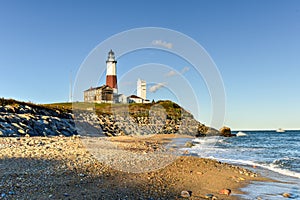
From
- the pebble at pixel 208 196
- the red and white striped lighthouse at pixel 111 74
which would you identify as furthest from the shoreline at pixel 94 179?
the red and white striped lighthouse at pixel 111 74

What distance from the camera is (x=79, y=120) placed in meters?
35.6

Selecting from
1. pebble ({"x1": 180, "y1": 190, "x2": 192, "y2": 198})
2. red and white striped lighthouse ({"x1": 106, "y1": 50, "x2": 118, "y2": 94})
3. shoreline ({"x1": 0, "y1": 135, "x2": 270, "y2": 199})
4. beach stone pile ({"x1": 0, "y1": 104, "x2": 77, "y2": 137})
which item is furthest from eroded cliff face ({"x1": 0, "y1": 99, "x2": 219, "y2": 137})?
pebble ({"x1": 180, "y1": 190, "x2": 192, "y2": 198})

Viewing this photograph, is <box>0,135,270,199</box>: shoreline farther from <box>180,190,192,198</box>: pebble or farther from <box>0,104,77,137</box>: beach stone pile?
<box>0,104,77,137</box>: beach stone pile

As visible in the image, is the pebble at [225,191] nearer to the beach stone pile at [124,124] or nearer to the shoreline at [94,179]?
the shoreline at [94,179]

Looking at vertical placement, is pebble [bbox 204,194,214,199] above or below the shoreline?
below

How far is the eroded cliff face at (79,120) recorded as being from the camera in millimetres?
21225

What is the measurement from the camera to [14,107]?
24859 mm

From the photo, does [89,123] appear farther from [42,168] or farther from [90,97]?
[90,97]

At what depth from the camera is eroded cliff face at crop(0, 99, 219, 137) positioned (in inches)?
836

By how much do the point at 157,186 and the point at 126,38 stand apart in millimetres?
12556

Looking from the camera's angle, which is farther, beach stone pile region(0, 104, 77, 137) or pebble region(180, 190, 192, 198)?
beach stone pile region(0, 104, 77, 137)

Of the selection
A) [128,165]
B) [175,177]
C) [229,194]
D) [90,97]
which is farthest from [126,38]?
[90,97]

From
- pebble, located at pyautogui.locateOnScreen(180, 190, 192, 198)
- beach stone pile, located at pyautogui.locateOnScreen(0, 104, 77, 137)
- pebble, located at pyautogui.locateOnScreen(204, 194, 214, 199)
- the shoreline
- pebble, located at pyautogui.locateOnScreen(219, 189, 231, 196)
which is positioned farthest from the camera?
beach stone pile, located at pyautogui.locateOnScreen(0, 104, 77, 137)

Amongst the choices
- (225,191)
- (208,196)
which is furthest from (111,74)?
(208,196)
